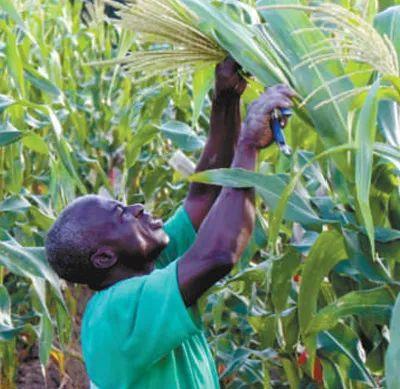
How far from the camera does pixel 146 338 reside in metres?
1.74

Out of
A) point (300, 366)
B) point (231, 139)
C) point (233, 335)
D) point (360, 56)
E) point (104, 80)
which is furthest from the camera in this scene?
point (104, 80)

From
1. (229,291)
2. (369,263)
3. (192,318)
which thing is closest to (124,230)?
(192,318)

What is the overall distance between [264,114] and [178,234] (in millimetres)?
537

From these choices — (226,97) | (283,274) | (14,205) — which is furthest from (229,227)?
(14,205)

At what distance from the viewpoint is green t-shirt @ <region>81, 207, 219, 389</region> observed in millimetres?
1709

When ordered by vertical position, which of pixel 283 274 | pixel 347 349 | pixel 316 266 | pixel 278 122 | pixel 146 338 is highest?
pixel 278 122

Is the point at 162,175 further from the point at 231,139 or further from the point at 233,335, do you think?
the point at 231,139

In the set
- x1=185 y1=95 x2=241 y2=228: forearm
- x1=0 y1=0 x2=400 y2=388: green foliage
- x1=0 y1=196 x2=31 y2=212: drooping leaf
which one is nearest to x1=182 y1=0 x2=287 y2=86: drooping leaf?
x1=0 y1=0 x2=400 y2=388: green foliage

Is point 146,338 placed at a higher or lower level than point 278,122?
lower

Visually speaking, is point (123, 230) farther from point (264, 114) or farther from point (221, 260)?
point (264, 114)

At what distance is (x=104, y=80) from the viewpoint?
14.2ft

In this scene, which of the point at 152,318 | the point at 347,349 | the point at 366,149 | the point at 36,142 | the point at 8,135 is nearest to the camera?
the point at 366,149

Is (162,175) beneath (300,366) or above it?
above

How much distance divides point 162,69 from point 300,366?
101cm
